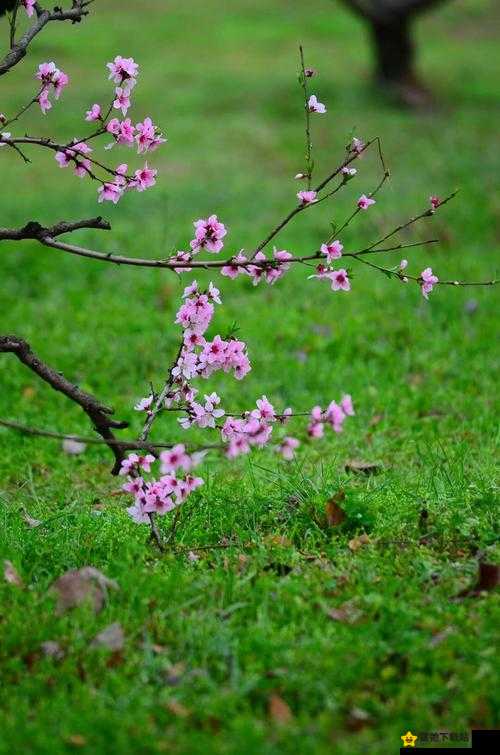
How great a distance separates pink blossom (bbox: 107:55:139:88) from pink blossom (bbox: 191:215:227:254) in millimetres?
621

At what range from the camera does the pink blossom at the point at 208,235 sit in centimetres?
340

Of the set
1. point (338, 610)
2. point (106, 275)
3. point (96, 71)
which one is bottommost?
point (338, 610)

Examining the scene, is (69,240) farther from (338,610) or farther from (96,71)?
(96,71)

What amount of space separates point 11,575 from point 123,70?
1929 mm

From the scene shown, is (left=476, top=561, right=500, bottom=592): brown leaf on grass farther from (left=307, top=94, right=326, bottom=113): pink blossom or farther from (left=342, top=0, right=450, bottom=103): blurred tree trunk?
(left=342, top=0, right=450, bottom=103): blurred tree trunk

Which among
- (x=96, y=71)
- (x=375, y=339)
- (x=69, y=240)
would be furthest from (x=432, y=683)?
(x=96, y=71)

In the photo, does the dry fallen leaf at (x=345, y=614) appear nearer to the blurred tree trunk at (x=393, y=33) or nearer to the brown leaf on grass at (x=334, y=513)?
the brown leaf on grass at (x=334, y=513)

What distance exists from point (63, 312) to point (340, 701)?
499 centimetres

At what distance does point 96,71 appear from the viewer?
1505 centimetres

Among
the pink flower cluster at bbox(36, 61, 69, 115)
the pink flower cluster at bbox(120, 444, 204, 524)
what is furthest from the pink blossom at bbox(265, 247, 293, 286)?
the pink flower cluster at bbox(36, 61, 69, 115)

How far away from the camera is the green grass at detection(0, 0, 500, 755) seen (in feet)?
8.46

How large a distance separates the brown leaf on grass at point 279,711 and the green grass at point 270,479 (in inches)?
0.8

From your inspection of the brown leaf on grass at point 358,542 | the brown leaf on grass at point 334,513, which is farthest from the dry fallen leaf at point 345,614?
the brown leaf on grass at point 334,513

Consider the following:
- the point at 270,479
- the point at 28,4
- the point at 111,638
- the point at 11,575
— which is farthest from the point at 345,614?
the point at 28,4
